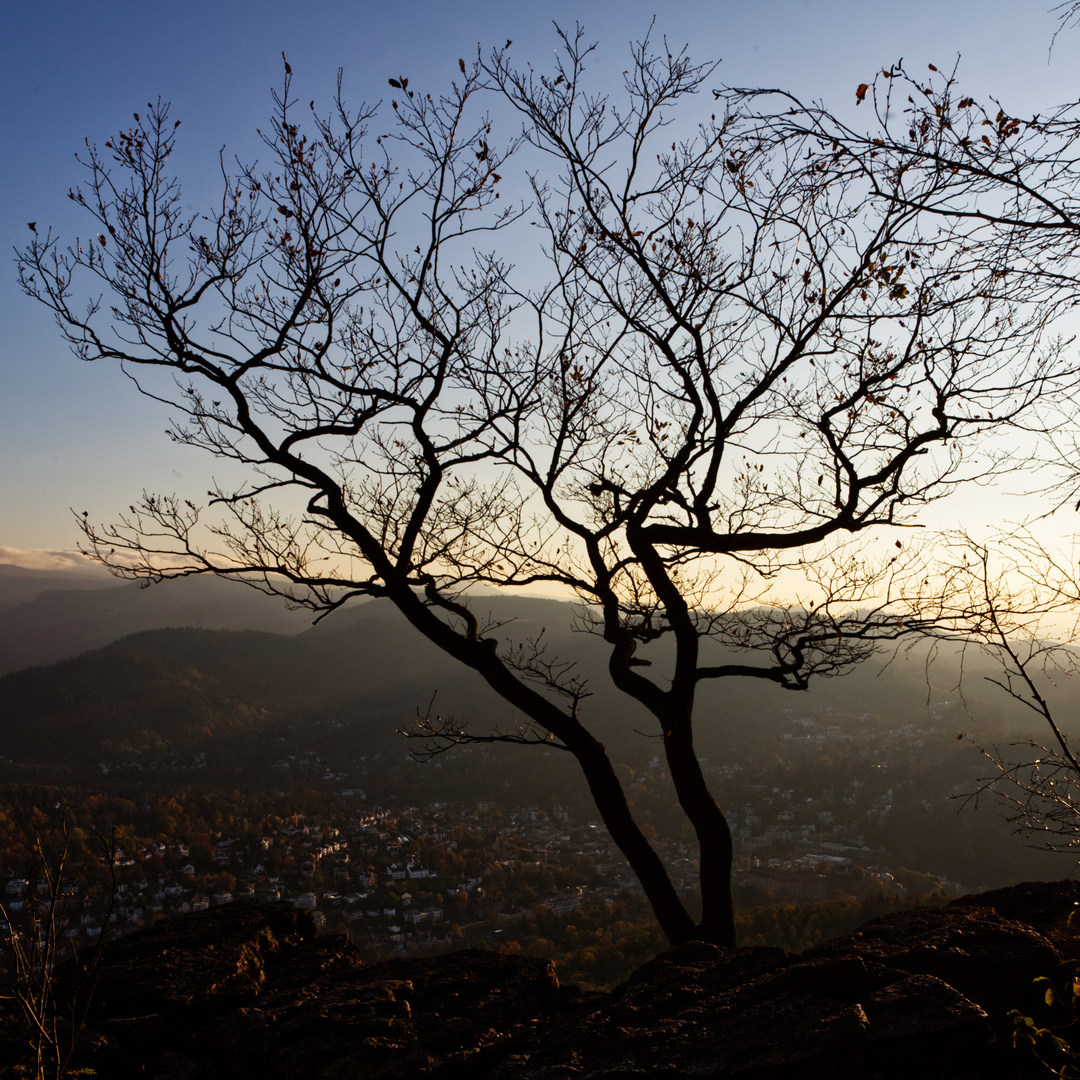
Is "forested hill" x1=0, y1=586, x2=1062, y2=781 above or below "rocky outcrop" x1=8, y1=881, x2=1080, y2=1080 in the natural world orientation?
below

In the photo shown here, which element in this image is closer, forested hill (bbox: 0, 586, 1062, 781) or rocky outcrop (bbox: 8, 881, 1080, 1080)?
rocky outcrop (bbox: 8, 881, 1080, 1080)

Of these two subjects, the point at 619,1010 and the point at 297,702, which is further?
the point at 297,702

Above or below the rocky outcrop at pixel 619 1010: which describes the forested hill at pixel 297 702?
below

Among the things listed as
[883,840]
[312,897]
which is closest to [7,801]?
[312,897]

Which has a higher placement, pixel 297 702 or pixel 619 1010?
pixel 619 1010

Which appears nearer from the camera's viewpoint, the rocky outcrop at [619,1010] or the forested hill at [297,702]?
the rocky outcrop at [619,1010]

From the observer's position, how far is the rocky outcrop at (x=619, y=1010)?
2998 millimetres

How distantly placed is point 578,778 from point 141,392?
150 ft

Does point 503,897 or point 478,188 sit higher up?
point 478,188

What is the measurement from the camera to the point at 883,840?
3244 centimetres

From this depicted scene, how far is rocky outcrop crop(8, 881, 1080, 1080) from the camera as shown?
2998 millimetres

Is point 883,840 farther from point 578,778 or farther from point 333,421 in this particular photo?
point 333,421

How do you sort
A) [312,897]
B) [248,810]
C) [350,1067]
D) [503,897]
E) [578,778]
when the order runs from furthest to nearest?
[578,778] → [248,810] → [503,897] → [312,897] → [350,1067]

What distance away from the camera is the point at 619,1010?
144 inches
